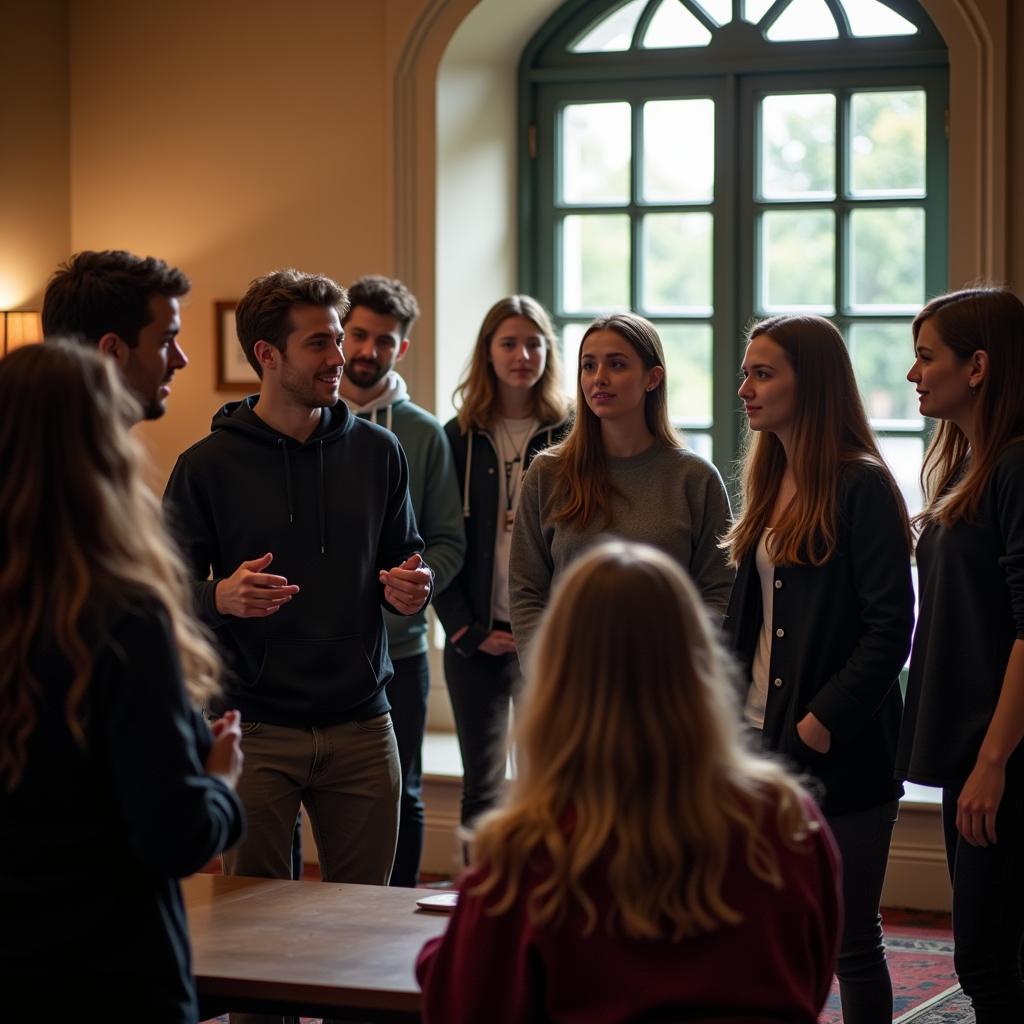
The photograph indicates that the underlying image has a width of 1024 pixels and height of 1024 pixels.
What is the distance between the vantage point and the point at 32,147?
493 cm

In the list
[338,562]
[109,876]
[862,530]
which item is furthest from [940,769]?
[109,876]

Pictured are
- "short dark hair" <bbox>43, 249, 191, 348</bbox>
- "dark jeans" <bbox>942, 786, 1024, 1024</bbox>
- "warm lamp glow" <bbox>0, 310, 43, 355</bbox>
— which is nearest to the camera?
"short dark hair" <bbox>43, 249, 191, 348</bbox>

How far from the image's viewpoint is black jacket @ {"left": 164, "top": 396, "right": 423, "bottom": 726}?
2.71 meters

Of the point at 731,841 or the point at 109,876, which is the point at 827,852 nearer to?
the point at 731,841

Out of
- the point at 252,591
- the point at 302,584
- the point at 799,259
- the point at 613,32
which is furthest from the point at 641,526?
the point at 613,32

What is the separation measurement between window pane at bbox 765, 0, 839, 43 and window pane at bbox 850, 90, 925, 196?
25cm

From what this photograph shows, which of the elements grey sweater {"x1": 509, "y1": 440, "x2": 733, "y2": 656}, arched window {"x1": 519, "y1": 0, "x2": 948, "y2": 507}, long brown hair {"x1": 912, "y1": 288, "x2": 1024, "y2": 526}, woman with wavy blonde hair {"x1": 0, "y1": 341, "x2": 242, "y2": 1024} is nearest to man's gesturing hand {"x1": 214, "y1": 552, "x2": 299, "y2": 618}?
grey sweater {"x1": 509, "y1": 440, "x2": 733, "y2": 656}

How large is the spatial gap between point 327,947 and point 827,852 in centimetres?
73

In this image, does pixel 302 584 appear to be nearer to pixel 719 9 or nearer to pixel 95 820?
pixel 95 820

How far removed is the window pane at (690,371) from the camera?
4.98m

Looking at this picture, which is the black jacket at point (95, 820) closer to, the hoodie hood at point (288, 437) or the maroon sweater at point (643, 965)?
the maroon sweater at point (643, 965)

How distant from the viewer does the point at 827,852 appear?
1.52 metres

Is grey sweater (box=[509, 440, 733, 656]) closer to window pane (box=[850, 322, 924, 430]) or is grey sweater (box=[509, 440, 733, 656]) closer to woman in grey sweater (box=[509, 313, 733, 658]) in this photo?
woman in grey sweater (box=[509, 313, 733, 658])

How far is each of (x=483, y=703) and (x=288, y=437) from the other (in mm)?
1260
